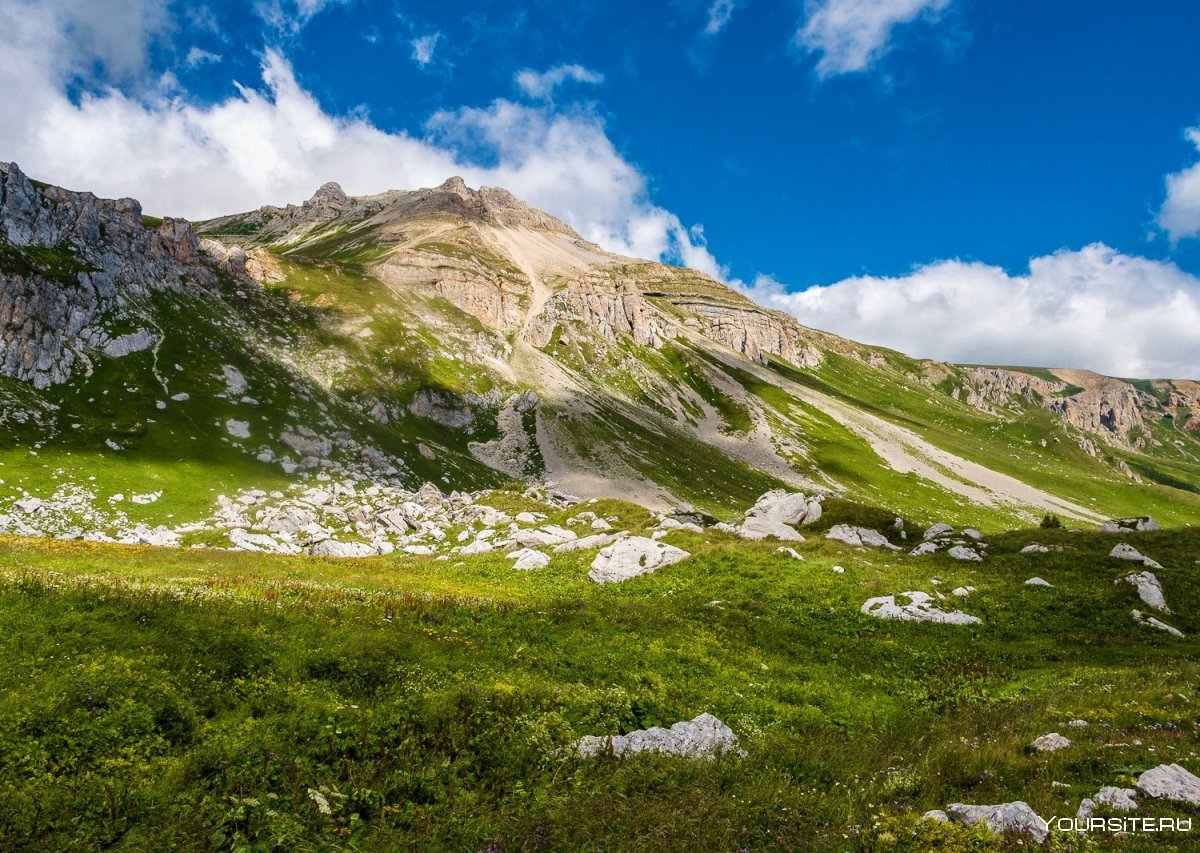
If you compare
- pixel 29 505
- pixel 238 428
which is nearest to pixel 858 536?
pixel 29 505

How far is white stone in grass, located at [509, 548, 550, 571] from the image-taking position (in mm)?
34031

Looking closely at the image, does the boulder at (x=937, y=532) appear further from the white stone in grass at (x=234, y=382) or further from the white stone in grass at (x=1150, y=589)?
the white stone in grass at (x=234, y=382)

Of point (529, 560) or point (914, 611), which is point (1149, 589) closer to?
point (914, 611)

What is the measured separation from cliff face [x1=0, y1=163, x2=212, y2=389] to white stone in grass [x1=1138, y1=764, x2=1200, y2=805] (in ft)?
321

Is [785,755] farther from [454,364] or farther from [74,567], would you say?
[454,364]

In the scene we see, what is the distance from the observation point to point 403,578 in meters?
30.4

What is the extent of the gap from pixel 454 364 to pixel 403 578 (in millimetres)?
126404

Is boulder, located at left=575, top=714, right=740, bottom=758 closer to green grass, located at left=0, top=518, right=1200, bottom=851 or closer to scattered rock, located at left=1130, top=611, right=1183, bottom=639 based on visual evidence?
green grass, located at left=0, top=518, right=1200, bottom=851

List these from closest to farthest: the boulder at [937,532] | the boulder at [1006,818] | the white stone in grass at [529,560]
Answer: the boulder at [1006,818] < the white stone in grass at [529,560] < the boulder at [937,532]

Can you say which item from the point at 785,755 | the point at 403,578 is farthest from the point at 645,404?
the point at 785,755

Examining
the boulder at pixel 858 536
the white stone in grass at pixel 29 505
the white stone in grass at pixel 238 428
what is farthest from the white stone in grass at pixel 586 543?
the white stone in grass at pixel 238 428

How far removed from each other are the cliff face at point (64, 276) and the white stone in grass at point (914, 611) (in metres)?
92.3

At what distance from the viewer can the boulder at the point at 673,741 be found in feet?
39.3

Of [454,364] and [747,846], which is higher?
[454,364]
